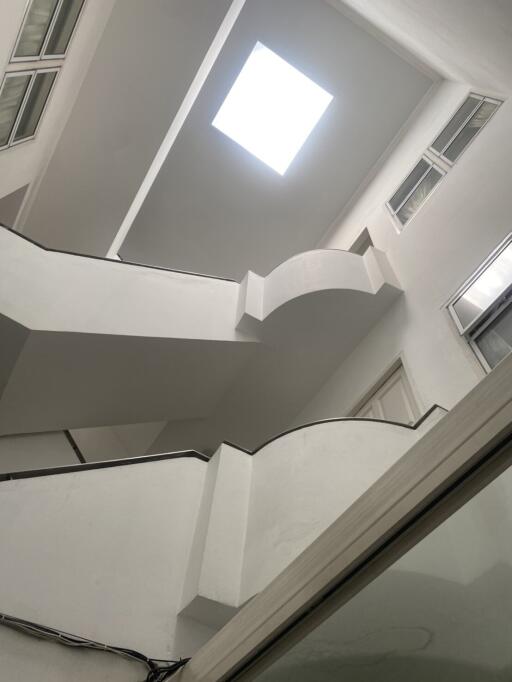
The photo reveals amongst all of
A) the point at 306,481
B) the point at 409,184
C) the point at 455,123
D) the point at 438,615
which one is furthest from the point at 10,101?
the point at 438,615

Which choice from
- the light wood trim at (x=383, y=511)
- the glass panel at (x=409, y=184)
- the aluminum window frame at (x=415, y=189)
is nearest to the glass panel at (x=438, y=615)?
the light wood trim at (x=383, y=511)

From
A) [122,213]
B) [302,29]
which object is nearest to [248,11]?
[302,29]

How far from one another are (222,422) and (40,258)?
353 centimetres

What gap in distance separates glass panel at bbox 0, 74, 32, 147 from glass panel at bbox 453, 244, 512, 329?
212 inches

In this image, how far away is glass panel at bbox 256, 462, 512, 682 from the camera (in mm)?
1533

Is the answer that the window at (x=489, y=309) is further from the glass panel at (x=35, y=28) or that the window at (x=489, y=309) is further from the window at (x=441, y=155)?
the glass panel at (x=35, y=28)

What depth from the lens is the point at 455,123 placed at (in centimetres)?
754

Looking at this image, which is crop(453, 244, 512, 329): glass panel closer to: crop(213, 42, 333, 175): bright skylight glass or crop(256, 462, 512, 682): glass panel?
crop(256, 462, 512, 682): glass panel

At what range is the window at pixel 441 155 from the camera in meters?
6.80

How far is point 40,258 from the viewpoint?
18.4ft

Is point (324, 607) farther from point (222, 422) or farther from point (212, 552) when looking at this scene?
point (222, 422)

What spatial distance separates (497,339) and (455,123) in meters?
4.41

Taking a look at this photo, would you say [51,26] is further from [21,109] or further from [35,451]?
[35,451]

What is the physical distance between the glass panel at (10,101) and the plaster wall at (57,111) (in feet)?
0.94
